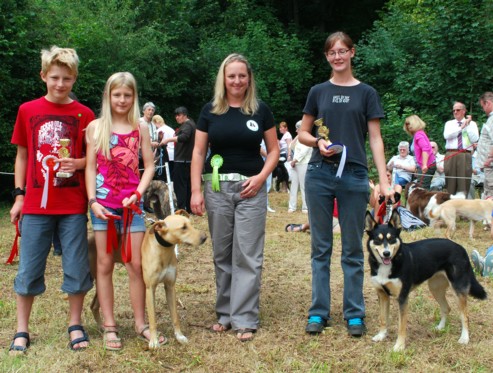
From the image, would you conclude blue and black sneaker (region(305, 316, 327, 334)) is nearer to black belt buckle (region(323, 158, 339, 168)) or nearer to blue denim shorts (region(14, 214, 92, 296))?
black belt buckle (region(323, 158, 339, 168))

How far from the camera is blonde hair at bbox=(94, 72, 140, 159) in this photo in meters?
3.65

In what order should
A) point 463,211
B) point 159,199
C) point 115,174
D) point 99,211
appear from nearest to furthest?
point 99,211, point 115,174, point 159,199, point 463,211

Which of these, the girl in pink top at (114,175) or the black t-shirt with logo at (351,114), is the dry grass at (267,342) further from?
the black t-shirt with logo at (351,114)

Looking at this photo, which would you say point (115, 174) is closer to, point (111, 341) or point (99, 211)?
point (99, 211)

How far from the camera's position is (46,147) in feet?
12.0

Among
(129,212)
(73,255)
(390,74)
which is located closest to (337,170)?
(129,212)

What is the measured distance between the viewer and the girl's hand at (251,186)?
3965 mm

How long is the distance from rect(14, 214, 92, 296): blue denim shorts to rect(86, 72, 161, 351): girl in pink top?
0.36ft

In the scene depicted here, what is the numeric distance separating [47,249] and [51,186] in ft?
1.43

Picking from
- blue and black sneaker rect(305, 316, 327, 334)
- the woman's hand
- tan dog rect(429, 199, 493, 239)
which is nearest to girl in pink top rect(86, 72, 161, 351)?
the woman's hand

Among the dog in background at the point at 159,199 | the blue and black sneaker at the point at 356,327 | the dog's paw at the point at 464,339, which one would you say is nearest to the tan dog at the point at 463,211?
the dog in background at the point at 159,199

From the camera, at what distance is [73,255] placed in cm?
374

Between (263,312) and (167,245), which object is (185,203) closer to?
(263,312)

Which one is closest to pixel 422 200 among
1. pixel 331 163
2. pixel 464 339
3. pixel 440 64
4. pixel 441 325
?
pixel 441 325
